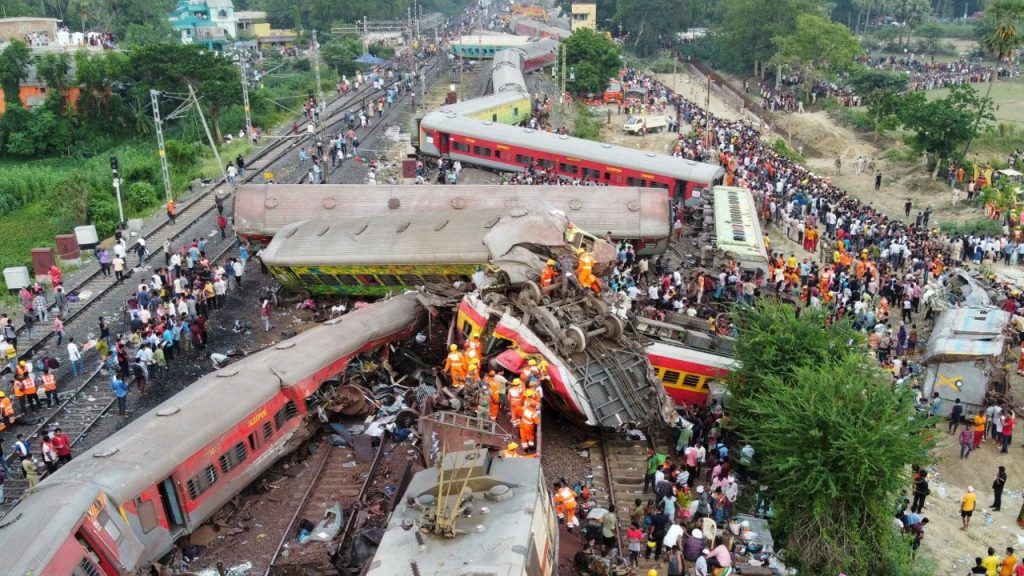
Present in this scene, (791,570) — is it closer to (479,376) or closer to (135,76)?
(479,376)

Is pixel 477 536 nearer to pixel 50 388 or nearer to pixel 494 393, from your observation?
pixel 494 393

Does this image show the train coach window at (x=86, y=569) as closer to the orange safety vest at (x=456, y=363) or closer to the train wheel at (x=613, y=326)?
the orange safety vest at (x=456, y=363)

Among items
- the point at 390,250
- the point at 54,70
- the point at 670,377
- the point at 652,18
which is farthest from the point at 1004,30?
the point at 54,70

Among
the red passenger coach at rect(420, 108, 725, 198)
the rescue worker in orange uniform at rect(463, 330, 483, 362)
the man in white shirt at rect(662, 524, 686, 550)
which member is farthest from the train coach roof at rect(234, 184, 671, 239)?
the man in white shirt at rect(662, 524, 686, 550)

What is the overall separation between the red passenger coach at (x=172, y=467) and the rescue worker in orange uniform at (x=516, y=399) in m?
4.75

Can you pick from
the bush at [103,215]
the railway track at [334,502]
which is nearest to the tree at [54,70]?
the bush at [103,215]

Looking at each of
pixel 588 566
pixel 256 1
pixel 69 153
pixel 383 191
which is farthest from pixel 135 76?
pixel 256 1

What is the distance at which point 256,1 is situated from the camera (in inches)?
4941

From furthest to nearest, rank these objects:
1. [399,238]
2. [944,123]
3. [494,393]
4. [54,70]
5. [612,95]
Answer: [612,95] → [54,70] → [944,123] → [399,238] → [494,393]

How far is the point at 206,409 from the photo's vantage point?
1653cm

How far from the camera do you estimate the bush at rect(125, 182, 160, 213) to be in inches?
1629

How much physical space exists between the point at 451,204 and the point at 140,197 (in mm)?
18484

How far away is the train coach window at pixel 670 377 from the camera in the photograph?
2116 cm

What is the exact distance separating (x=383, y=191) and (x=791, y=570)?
1947 cm
